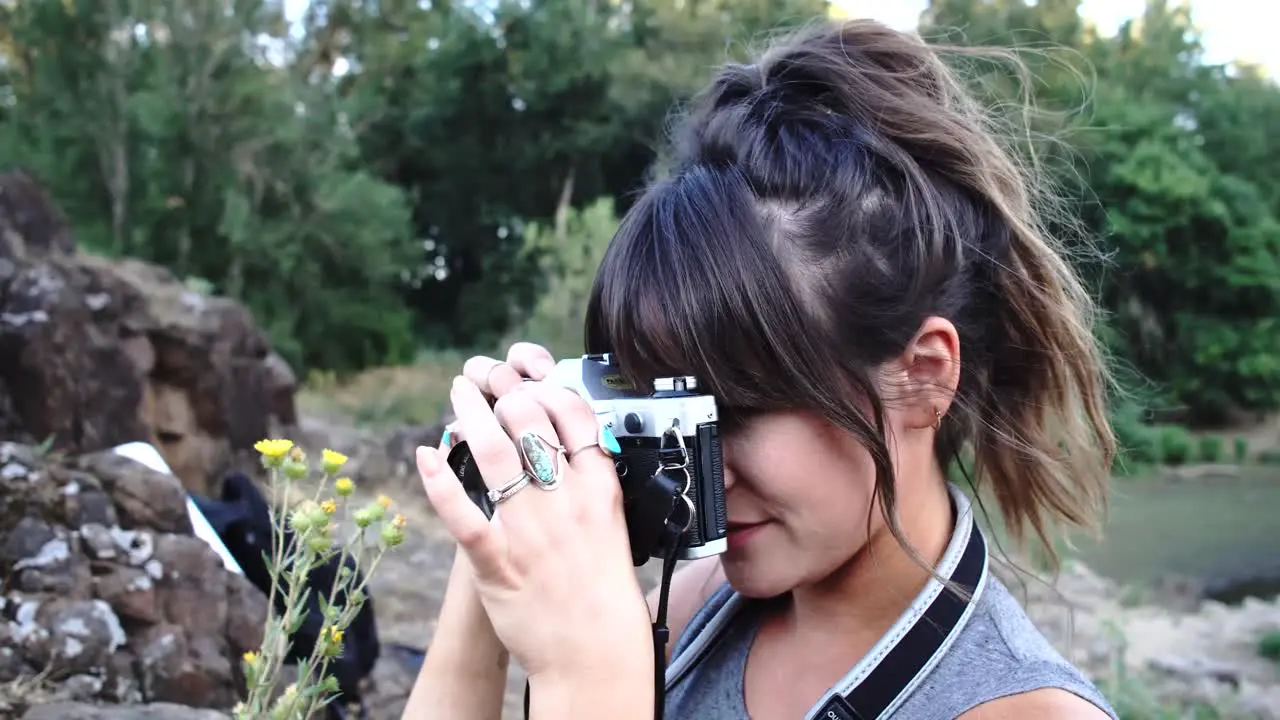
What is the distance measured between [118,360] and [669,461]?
336 centimetres

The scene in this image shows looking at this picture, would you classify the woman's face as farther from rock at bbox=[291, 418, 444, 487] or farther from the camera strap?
rock at bbox=[291, 418, 444, 487]

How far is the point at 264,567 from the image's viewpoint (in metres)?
2.13

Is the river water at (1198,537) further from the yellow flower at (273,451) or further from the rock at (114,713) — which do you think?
the yellow flower at (273,451)

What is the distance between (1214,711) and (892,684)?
343 cm

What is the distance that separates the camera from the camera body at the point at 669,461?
3.13 feet

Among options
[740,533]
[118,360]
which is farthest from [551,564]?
[118,360]

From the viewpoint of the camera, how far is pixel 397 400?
11.5 metres

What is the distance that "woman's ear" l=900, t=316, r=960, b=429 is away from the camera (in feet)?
3.36

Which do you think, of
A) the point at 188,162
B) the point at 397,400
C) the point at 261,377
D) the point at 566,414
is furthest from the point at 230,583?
the point at 188,162

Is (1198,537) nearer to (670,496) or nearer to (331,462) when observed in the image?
(670,496)

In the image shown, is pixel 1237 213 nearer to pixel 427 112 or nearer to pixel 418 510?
pixel 427 112

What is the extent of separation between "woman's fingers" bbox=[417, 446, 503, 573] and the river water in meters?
5.77

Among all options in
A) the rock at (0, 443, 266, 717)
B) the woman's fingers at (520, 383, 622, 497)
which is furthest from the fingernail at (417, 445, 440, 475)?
the rock at (0, 443, 266, 717)

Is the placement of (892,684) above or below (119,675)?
above
